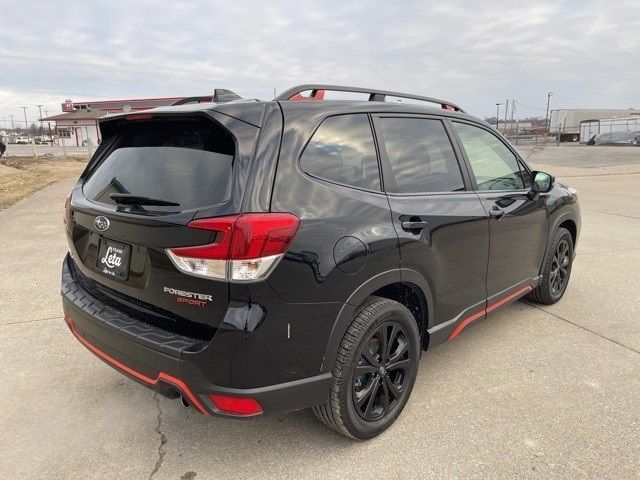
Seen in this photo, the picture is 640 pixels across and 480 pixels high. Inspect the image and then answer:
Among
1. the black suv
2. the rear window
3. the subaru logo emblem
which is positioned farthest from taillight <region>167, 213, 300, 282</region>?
the subaru logo emblem

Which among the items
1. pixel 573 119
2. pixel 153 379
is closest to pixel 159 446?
pixel 153 379

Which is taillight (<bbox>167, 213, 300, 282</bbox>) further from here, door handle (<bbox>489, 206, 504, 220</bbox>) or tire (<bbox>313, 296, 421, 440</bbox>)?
door handle (<bbox>489, 206, 504, 220</bbox>)

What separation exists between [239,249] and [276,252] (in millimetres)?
161

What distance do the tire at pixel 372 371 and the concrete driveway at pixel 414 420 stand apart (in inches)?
5.6

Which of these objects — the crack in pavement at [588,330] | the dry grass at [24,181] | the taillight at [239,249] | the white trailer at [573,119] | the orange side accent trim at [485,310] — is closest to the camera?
the taillight at [239,249]

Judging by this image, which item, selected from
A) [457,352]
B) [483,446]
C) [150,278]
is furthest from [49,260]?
[483,446]

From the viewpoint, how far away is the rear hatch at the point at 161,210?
2.09 meters

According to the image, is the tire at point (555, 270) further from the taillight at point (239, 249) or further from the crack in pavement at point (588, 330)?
the taillight at point (239, 249)

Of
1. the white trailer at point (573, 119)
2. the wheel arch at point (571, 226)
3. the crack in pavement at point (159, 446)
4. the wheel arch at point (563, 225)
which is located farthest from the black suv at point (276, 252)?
the white trailer at point (573, 119)

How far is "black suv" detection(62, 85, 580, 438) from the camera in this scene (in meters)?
2.07

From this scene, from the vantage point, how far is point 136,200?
2.36 meters

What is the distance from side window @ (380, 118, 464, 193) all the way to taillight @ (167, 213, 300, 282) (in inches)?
33.7

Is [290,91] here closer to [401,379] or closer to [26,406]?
[401,379]

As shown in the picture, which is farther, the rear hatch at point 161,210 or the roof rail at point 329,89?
the roof rail at point 329,89
